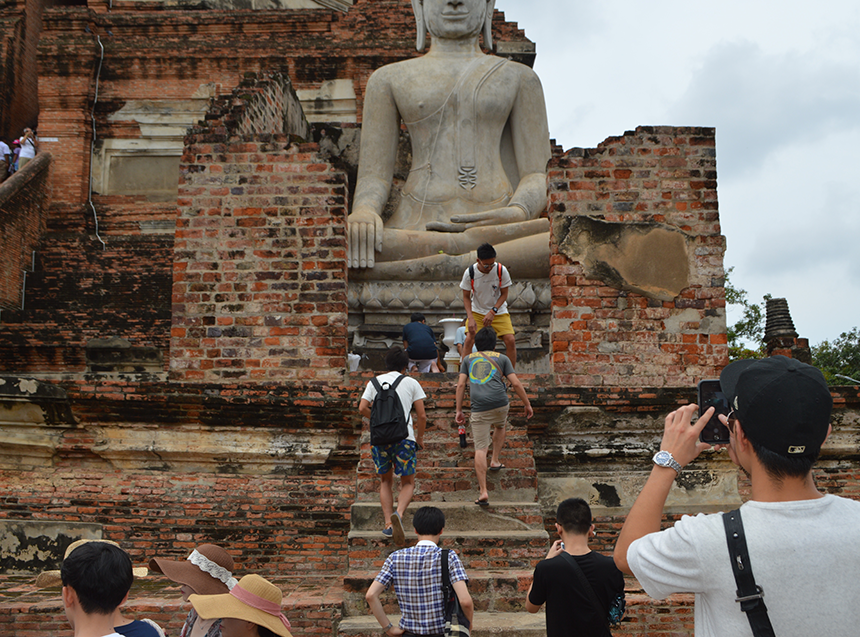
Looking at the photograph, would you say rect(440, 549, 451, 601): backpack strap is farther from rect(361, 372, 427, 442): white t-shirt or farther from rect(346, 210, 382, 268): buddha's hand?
rect(346, 210, 382, 268): buddha's hand

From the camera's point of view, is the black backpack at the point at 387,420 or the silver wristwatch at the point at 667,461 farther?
the black backpack at the point at 387,420

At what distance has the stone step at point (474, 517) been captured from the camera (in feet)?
15.9

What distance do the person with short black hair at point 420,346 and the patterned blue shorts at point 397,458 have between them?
2089 millimetres

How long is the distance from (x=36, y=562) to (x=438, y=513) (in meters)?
3.43

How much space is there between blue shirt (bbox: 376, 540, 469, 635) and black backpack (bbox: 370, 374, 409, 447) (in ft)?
4.31

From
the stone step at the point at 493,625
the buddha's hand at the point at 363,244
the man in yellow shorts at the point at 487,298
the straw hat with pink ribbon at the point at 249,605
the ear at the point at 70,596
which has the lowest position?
the stone step at the point at 493,625

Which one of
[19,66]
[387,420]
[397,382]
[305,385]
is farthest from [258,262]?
[19,66]

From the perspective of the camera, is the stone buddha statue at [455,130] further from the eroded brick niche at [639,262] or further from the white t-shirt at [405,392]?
the white t-shirt at [405,392]

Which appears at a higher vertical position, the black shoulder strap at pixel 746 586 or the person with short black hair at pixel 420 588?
the black shoulder strap at pixel 746 586

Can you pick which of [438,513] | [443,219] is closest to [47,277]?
[443,219]

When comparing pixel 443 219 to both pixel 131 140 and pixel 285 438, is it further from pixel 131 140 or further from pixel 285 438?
pixel 131 140

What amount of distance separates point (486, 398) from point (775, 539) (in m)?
3.23

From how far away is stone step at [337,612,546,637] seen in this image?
12.9ft

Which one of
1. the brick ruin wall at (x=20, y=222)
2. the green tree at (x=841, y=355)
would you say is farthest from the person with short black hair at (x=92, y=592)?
the green tree at (x=841, y=355)
